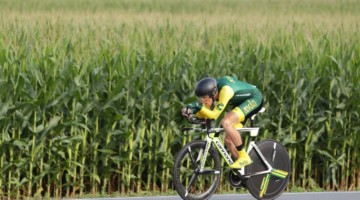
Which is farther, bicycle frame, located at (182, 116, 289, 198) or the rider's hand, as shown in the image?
bicycle frame, located at (182, 116, 289, 198)

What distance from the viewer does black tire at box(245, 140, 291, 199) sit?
11.7 meters

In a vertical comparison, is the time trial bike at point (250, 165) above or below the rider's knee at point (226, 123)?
below

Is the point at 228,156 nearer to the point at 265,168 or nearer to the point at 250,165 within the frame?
the point at 250,165

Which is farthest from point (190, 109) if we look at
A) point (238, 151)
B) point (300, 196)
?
point (300, 196)

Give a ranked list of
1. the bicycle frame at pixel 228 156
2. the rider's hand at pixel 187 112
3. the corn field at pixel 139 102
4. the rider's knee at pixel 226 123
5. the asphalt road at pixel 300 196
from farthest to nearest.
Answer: the corn field at pixel 139 102 < the asphalt road at pixel 300 196 < the rider's knee at pixel 226 123 < the bicycle frame at pixel 228 156 < the rider's hand at pixel 187 112

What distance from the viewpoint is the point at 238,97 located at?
37.6 ft

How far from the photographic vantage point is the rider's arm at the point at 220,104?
10883 mm

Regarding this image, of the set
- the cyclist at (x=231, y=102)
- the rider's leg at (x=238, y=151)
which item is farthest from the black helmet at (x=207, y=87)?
the rider's leg at (x=238, y=151)

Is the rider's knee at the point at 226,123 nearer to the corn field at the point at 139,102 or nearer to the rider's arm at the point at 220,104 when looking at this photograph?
the rider's arm at the point at 220,104

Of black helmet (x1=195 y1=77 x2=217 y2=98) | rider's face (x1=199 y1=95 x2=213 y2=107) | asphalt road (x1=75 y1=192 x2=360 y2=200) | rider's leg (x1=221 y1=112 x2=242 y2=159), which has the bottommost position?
asphalt road (x1=75 y1=192 x2=360 y2=200)

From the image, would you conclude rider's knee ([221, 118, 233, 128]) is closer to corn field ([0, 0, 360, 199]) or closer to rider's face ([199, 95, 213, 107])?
rider's face ([199, 95, 213, 107])

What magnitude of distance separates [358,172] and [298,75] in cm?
173

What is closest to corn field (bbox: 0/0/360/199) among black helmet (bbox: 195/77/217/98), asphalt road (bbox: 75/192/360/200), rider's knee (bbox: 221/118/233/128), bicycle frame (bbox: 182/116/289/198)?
asphalt road (bbox: 75/192/360/200)

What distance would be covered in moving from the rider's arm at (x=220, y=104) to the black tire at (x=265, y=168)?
1.02m
